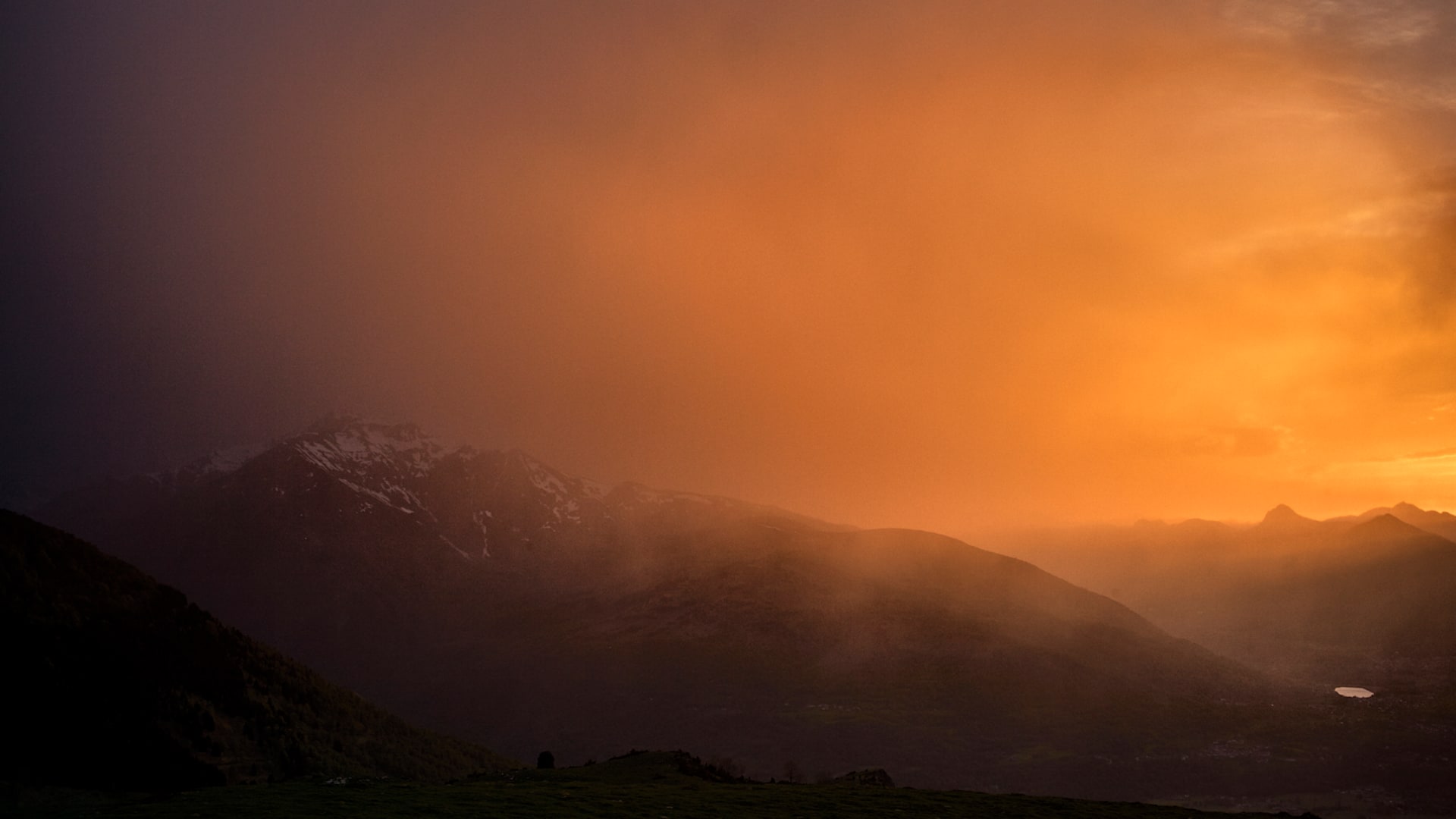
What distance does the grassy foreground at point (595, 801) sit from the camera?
5234cm

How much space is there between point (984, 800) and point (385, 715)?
72540 mm

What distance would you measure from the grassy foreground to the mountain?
1106cm

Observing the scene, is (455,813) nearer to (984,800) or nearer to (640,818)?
(640,818)

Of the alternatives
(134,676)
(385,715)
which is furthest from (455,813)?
(385,715)

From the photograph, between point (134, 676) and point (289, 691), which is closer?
point (134, 676)

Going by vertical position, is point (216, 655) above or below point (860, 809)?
above

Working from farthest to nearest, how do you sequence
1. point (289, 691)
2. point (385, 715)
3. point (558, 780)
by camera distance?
1. point (385, 715)
2. point (289, 691)
3. point (558, 780)

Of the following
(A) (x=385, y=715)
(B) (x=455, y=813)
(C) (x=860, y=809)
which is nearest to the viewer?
(B) (x=455, y=813)

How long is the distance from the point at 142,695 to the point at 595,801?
43056 millimetres

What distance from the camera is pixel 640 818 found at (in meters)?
55.5

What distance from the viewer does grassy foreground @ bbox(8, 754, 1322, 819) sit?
5234 centimetres

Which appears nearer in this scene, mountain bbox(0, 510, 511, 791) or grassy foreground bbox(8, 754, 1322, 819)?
grassy foreground bbox(8, 754, 1322, 819)

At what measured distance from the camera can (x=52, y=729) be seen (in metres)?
68.1

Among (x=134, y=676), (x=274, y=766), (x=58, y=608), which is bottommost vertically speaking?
(x=274, y=766)
